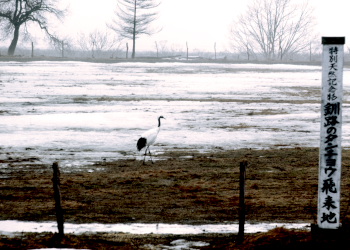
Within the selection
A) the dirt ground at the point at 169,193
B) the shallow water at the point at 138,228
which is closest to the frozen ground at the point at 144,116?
the dirt ground at the point at 169,193

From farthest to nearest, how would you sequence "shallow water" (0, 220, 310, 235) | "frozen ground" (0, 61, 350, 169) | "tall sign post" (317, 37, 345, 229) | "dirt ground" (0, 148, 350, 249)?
"frozen ground" (0, 61, 350, 169) → "dirt ground" (0, 148, 350, 249) → "shallow water" (0, 220, 310, 235) → "tall sign post" (317, 37, 345, 229)

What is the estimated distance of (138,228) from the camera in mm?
8656

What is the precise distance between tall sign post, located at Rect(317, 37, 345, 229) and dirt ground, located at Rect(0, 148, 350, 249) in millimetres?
854

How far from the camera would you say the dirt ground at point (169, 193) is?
9.09 metres

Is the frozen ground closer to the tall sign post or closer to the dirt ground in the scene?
the dirt ground

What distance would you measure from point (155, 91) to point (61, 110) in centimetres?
836

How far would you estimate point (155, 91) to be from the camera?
3025 cm

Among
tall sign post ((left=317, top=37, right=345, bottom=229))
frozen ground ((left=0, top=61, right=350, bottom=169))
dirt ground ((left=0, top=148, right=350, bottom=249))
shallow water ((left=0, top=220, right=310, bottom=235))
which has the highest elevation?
tall sign post ((left=317, top=37, right=345, bottom=229))

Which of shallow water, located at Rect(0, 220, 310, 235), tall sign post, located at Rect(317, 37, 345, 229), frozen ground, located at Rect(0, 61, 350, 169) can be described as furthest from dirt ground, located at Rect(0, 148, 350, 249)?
frozen ground, located at Rect(0, 61, 350, 169)

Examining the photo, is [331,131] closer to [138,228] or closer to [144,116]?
[138,228]

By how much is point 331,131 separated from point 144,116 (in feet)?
48.2

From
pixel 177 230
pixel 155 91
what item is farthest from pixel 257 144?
pixel 155 91

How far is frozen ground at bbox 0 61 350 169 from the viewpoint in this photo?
15.3 m

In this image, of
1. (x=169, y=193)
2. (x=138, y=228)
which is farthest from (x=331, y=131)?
(x=169, y=193)
